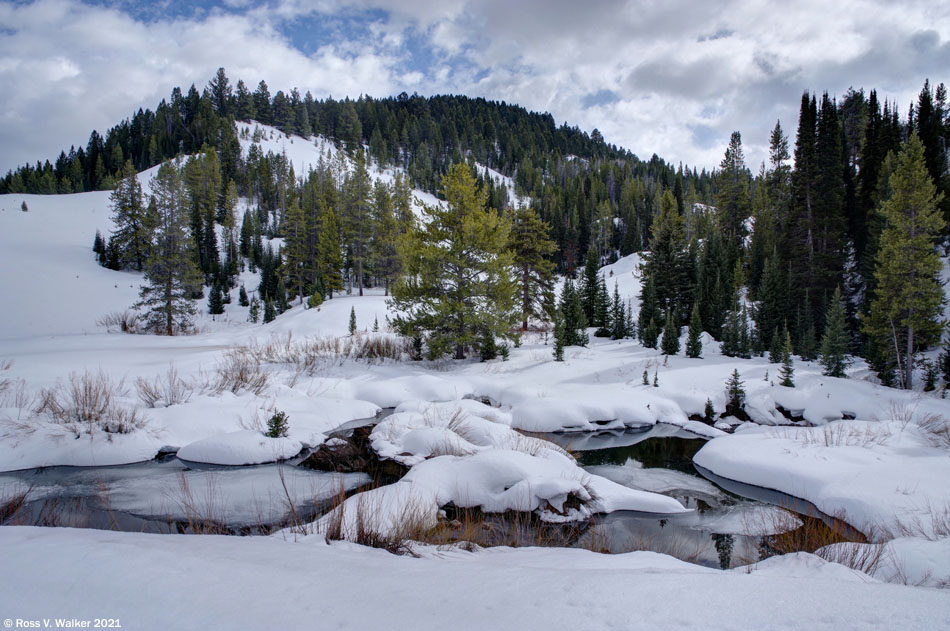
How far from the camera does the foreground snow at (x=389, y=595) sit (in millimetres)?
2064

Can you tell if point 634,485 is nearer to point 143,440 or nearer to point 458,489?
point 458,489

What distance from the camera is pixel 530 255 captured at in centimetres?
2866

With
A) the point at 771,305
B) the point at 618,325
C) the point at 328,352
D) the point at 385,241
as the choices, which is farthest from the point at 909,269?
the point at 385,241

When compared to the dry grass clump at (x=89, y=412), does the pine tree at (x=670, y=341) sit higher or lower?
higher

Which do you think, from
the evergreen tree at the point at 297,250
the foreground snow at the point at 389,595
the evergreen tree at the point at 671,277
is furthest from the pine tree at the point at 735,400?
the evergreen tree at the point at 297,250

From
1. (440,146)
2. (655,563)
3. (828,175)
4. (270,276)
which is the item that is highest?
(440,146)

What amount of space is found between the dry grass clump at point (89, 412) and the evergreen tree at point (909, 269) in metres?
28.5

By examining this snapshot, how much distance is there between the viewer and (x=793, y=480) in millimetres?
7875

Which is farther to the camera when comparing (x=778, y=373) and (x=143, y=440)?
(x=778, y=373)

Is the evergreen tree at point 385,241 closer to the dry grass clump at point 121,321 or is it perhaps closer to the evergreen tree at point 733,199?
the dry grass clump at point 121,321

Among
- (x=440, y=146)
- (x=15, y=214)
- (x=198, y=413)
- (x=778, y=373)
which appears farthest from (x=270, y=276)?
(x=440, y=146)

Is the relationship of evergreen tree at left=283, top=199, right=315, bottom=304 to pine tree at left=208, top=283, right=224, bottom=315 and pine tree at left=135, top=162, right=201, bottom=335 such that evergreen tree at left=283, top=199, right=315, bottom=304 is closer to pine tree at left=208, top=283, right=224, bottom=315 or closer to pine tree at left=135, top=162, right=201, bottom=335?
pine tree at left=208, top=283, right=224, bottom=315

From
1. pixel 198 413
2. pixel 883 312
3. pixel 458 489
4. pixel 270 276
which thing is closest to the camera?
pixel 458 489

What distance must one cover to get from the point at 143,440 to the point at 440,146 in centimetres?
11941
